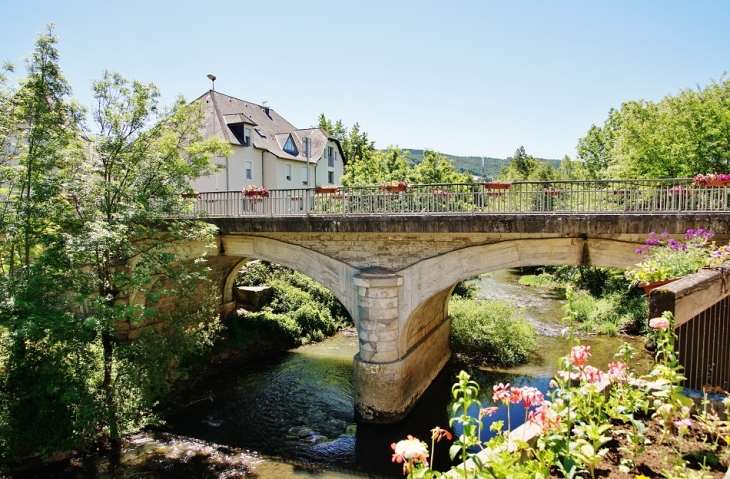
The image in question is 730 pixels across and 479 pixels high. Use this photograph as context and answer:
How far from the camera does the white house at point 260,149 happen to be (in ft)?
82.3

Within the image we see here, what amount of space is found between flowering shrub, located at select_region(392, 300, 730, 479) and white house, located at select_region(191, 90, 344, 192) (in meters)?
21.2

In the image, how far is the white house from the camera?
25.1m

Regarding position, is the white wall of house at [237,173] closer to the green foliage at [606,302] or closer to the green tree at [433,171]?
the green tree at [433,171]

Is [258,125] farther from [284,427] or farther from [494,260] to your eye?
[494,260]

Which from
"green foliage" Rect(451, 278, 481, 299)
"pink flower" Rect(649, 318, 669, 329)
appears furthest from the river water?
"pink flower" Rect(649, 318, 669, 329)

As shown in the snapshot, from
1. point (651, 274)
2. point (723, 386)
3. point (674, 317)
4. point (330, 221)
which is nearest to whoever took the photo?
point (674, 317)

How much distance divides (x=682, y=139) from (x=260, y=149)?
1963cm

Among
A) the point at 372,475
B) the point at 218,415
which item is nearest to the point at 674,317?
the point at 372,475

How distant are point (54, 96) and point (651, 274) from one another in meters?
10.9

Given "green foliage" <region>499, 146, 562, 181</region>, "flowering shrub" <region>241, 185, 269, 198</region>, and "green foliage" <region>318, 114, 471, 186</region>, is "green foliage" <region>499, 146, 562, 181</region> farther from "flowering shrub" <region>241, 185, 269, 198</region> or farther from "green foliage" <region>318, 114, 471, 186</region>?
"flowering shrub" <region>241, 185, 269, 198</region>

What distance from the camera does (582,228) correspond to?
30.1 feet

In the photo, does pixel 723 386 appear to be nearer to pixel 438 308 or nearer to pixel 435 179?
pixel 438 308

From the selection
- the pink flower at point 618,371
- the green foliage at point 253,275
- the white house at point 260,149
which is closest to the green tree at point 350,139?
the white house at point 260,149

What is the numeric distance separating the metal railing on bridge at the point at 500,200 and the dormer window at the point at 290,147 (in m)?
16.4
